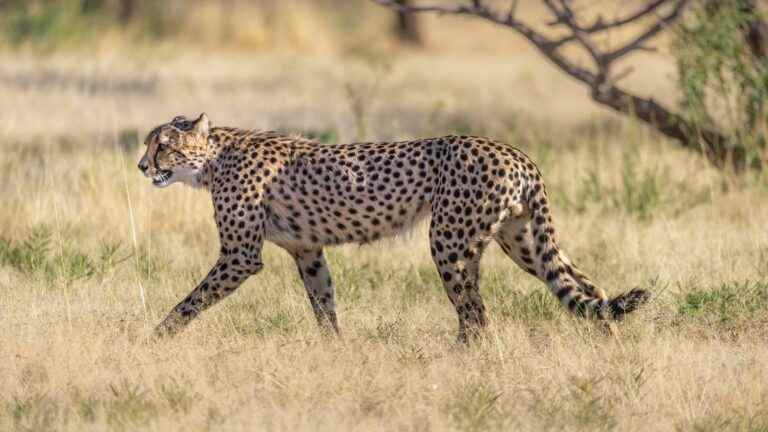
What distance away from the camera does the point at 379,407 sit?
5.46m

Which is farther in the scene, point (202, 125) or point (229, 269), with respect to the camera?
point (202, 125)

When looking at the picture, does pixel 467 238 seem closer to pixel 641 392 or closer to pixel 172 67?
pixel 641 392

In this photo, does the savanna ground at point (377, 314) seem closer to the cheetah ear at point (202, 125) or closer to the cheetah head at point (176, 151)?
the cheetah head at point (176, 151)

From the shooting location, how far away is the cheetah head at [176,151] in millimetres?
6824

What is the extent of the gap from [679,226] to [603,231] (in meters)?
0.48

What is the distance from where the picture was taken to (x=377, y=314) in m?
7.12

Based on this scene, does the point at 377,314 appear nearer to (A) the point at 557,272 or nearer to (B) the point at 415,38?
(A) the point at 557,272

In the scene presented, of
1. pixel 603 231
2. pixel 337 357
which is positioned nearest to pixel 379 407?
pixel 337 357

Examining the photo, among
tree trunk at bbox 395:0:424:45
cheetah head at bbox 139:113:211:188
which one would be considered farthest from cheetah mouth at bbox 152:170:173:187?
tree trunk at bbox 395:0:424:45

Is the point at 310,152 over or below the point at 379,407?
over

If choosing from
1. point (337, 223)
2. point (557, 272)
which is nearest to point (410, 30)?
point (337, 223)

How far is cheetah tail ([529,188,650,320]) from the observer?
6207 mm

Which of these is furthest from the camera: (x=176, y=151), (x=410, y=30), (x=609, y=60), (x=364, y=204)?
(x=410, y=30)

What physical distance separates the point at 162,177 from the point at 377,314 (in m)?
1.24
